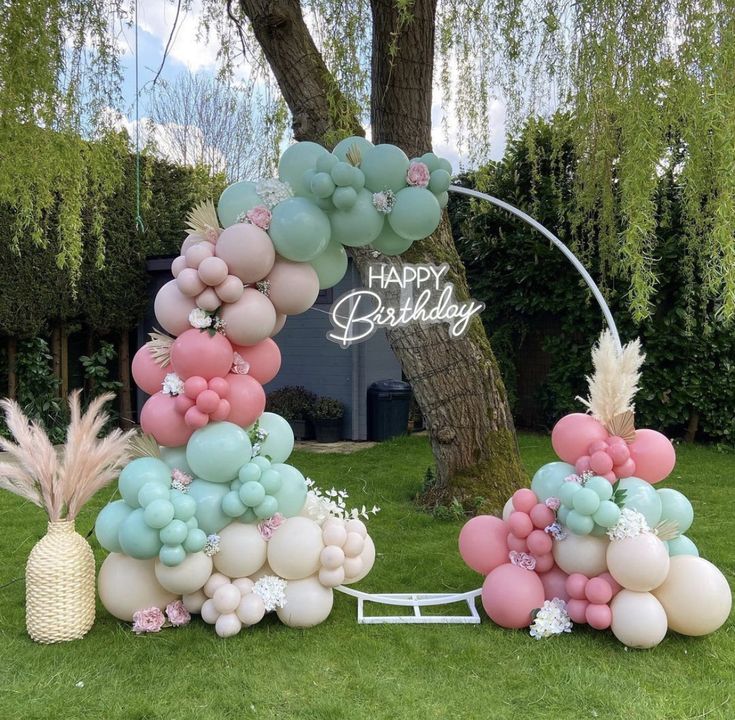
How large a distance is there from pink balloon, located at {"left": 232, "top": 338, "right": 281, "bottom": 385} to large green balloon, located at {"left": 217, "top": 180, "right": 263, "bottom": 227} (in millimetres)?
546

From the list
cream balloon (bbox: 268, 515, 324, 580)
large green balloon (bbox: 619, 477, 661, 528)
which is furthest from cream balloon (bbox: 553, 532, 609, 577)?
cream balloon (bbox: 268, 515, 324, 580)

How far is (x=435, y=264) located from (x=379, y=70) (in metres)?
1.32

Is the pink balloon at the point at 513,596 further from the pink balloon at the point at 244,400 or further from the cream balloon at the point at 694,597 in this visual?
the pink balloon at the point at 244,400

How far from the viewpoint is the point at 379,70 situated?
4.34 metres

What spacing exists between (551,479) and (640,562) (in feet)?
1.58

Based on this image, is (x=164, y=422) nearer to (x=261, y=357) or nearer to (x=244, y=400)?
(x=244, y=400)

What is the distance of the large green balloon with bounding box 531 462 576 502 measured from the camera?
9.28 feet

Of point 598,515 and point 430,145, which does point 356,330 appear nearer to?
point 598,515

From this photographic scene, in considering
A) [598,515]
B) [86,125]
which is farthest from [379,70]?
[598,515]

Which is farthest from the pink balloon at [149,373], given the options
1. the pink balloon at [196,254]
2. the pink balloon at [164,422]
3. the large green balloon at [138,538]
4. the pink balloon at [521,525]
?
the pink balloon at [521,525]

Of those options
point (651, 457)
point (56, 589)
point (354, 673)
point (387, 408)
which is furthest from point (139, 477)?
point (387, 408)

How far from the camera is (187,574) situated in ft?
8.66

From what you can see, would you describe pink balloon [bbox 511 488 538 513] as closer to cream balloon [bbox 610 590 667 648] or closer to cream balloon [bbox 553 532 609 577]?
cream balloon [bbox 553 532 609 577]

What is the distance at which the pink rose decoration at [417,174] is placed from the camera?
2.88m
